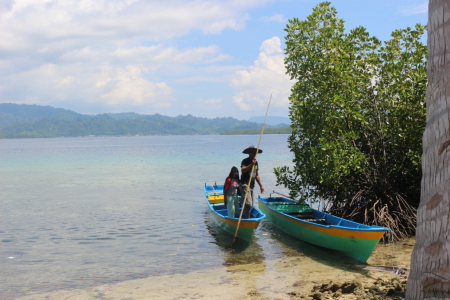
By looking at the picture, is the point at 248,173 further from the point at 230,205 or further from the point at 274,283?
the point at 274,283

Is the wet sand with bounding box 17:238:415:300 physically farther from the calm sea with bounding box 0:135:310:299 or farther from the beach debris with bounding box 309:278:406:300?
the calm sea with bounding box 0:135:310:299

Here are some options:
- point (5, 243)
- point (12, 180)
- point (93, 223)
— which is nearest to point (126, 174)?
point (12, 180)

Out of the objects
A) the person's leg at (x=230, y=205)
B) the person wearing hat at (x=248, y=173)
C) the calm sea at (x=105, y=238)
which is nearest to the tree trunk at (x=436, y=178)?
the calm sea at (x=105, y=238)

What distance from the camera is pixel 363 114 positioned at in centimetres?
1172

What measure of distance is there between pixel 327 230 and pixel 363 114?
344 centimetres

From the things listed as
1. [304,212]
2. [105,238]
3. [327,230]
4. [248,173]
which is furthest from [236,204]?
[105,238]

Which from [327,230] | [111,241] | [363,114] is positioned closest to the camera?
[327,230]

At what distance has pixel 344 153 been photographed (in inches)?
437

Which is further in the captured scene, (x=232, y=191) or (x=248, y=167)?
(x=232, y=191)

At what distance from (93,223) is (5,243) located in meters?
3.81

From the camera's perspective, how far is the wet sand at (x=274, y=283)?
7888mm

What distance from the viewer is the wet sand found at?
311 inches

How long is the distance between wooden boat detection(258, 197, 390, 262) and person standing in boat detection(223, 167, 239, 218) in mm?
1432

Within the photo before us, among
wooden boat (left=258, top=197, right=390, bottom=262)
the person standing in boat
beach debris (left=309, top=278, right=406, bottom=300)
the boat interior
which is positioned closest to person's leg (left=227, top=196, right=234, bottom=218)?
the person standing in boat
